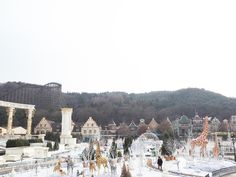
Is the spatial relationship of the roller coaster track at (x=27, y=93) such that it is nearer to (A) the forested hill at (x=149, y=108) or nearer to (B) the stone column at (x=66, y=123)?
(A) the forested hill at (x=149, y=108)

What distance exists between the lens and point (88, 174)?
15.9 meters

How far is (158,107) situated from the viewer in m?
88.4

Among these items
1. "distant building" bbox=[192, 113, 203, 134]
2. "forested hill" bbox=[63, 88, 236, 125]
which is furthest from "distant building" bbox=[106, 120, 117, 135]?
"distant building" bbox=[192, 113, 203, 134]

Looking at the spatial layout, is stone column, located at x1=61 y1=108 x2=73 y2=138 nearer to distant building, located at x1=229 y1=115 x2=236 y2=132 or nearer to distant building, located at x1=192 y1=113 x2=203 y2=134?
distant building, located at x1=192 y1=113 x2=203 y2=134

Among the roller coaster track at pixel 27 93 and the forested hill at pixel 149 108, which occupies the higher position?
the roller coaster track at pixel 27 93

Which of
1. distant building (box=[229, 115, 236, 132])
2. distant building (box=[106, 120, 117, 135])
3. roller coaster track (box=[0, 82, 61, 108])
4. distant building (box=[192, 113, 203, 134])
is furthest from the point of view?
roller coaster track (box=[0, 82, 61, 108])

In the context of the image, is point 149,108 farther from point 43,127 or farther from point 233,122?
point 43,127

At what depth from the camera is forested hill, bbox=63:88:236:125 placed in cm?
8012

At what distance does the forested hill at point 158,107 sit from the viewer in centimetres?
8012

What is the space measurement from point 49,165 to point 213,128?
52412mm

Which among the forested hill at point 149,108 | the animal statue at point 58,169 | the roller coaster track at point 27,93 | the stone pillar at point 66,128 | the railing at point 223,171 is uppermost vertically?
the roller coaster track at point 27,93

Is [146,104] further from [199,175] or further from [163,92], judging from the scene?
[199,175]

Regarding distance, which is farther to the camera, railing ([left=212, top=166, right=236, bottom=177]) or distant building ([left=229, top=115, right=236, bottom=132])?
distant building ([left=229, top=115, right=236, bottom=132])

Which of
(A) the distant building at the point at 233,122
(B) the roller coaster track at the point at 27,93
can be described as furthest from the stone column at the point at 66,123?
(B) the roller coaster track at the point at 27,93
